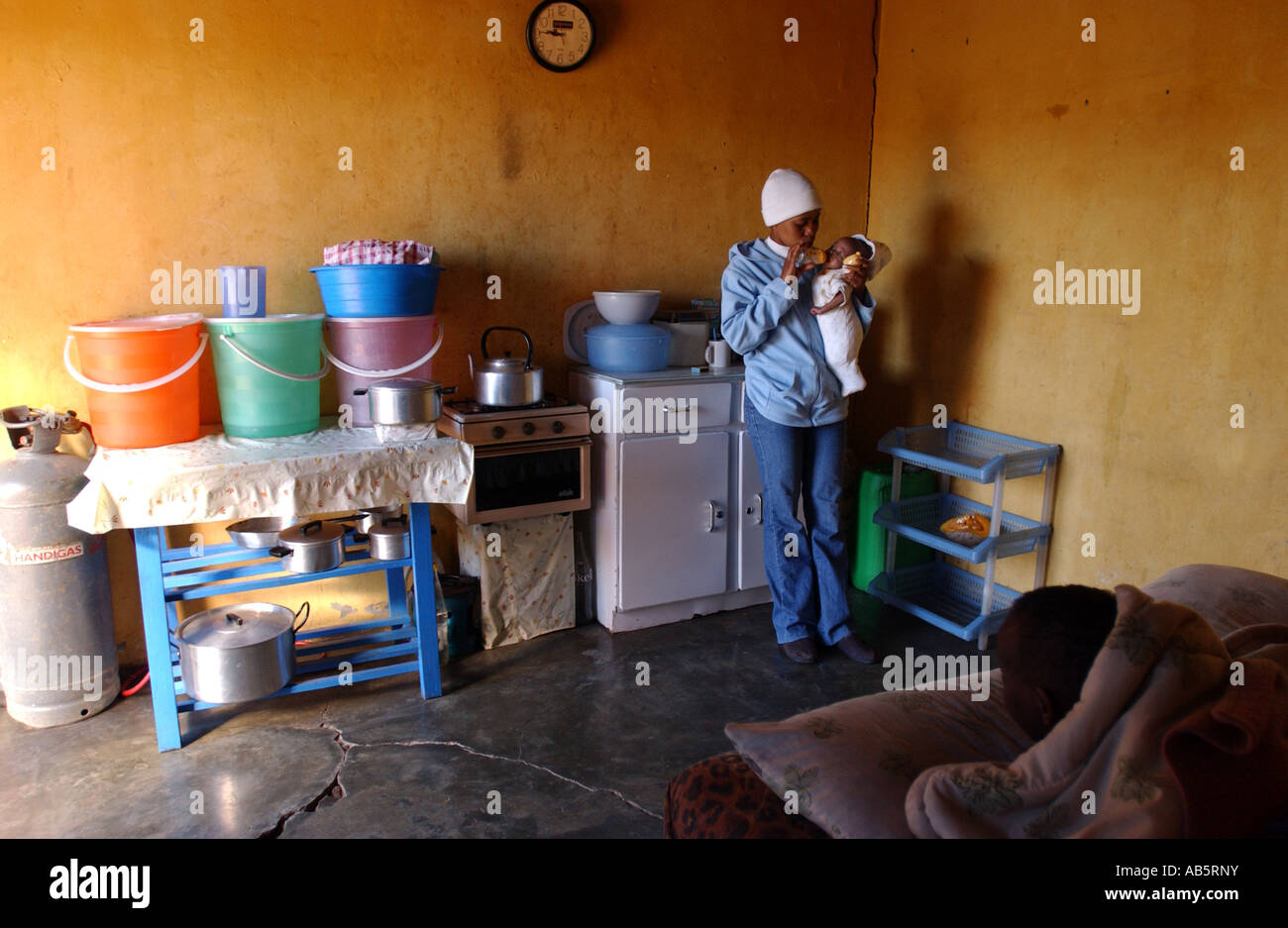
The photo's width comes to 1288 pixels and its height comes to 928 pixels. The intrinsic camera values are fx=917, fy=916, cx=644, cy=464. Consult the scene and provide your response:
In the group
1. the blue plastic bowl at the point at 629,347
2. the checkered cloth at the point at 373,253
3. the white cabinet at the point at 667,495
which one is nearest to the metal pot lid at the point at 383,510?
the white cabinet at the point at 667,495

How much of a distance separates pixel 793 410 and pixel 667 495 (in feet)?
2.09

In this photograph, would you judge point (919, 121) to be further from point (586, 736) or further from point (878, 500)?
point (586, 736)

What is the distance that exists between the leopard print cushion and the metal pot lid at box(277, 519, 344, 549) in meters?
1.75

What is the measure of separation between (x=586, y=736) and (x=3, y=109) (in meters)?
2.73

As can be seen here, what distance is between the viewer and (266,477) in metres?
2.77

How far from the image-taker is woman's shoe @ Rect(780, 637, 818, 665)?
3457 millimetres

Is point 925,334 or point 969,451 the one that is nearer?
point 969,451

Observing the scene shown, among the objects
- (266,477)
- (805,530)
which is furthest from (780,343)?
(266,477)

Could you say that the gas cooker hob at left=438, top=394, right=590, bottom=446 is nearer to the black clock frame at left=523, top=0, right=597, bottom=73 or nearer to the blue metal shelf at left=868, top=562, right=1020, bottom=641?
the black clock frame at left=523, top=0, right=597, bottom=73

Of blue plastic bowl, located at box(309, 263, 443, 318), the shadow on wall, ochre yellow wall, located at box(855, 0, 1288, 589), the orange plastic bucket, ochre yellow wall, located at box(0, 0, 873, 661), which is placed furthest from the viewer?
the shadow on wall

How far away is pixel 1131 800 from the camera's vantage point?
118 centimetres

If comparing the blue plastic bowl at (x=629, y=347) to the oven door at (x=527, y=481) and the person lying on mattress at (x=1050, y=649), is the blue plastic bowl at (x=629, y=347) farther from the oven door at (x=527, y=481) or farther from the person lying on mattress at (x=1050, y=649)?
the person lying on mattress at (x=1050, y=649)

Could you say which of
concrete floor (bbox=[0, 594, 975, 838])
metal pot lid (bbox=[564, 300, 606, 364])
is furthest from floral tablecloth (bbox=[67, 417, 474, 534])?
metal pot lid (bbox=[564, 300, 606, 364])

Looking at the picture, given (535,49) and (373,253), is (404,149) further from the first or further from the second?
(535,49)
